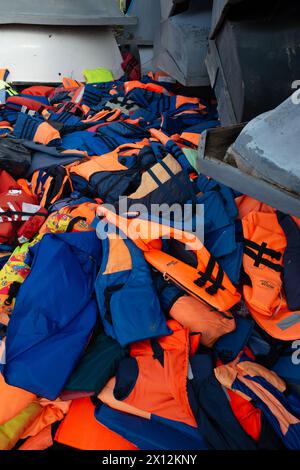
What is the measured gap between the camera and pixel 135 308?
1.89 metres

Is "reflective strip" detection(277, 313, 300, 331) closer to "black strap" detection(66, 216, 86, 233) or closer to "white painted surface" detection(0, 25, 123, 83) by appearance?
"black strap" detection(66, 216, 86, 233)

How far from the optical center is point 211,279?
200 centimetres

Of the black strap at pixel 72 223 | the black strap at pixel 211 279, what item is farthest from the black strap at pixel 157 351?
the black strap at pixel 72 223

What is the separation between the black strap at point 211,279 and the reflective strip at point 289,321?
0.35 m

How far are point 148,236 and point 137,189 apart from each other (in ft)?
2.16

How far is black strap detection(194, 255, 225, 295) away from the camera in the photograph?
76.5 inches

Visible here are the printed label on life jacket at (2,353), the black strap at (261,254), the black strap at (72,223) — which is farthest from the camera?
the black strap at (72,223)

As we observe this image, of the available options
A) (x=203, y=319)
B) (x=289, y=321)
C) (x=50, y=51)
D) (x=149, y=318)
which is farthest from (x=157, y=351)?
(x=50, y=51)

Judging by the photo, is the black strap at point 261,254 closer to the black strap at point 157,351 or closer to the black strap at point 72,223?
the black strap at point 157,351

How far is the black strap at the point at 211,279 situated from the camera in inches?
76.5

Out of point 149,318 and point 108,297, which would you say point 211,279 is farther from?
point 108,297

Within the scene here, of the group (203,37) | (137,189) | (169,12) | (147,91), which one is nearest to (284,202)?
(137,189)

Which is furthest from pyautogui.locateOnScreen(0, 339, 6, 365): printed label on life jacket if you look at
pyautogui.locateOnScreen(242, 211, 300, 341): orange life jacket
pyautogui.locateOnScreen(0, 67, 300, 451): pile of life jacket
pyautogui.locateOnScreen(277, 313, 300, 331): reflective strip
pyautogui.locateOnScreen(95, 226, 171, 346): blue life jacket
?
Answer: pyautogui.locateOnScreen(277, 313, 300, 331): reflective strip

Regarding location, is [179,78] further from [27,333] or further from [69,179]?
[27,333]
